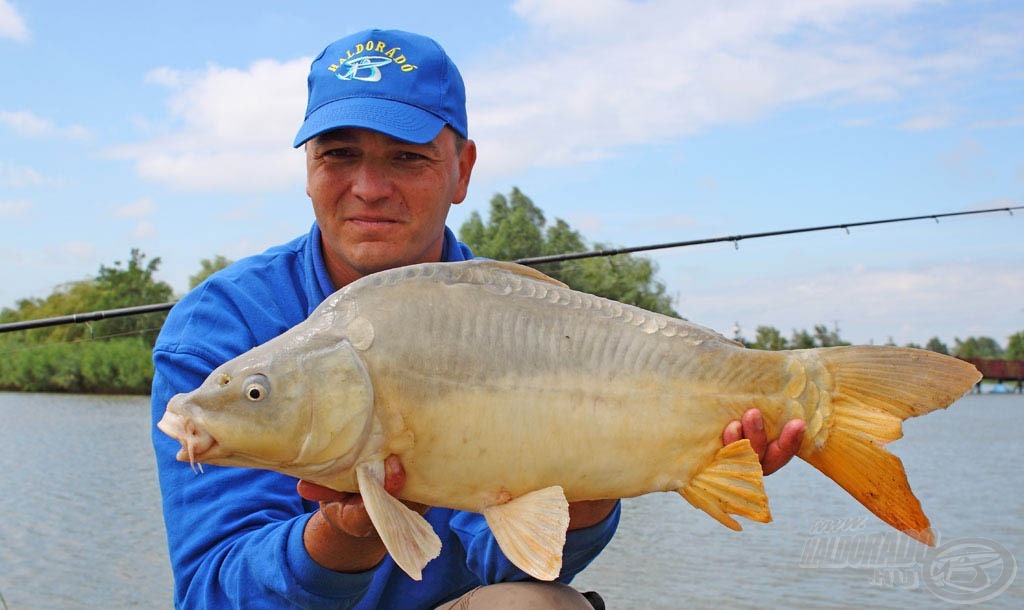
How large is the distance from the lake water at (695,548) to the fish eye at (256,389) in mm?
5947

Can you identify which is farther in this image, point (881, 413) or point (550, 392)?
point (881, 413)

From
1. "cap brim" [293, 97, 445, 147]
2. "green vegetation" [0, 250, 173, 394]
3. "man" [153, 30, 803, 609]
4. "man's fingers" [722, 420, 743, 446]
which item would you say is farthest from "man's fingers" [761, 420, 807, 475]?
"green vegetation" [0, 250, 173, 394]

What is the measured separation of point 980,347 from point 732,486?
87729 millimetres

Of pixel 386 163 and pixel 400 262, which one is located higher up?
pixel 386 163

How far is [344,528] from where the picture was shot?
78.9 inches

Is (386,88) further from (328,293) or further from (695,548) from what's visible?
(695,548)

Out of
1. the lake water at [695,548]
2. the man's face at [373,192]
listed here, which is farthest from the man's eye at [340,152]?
the lake water at [695,548]

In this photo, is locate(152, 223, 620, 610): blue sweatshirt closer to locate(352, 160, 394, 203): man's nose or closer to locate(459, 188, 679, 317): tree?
locate(352, 160, 394, 203): man's nose

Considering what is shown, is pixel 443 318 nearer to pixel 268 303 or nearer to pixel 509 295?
pixel 509 295

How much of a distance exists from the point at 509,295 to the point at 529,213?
36709mm

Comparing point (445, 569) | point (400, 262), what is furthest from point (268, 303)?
point (445, 569)

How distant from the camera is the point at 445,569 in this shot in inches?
108

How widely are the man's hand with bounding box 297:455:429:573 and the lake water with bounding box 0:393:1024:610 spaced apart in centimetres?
546

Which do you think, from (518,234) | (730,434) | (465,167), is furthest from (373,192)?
(518,234)
